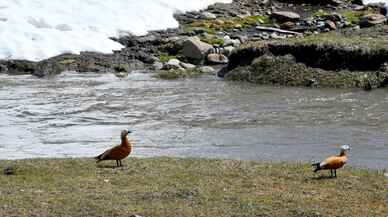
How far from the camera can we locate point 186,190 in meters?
11.9

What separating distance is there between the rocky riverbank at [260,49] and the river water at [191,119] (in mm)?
1273

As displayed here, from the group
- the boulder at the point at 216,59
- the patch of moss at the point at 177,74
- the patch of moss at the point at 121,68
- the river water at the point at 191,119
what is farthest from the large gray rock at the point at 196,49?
the river water at the point at 191,119

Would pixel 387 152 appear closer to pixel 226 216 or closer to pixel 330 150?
pixel 330 150

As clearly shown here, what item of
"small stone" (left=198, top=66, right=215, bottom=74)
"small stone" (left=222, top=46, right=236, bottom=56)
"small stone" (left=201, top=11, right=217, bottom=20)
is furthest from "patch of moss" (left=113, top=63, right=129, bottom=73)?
"small stone" (left=201, top=11, right=217, bottom=20)

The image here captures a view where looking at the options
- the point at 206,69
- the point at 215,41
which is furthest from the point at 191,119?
the point at 215,41

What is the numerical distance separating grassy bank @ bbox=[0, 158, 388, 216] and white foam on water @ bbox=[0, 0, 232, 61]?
21.9 m

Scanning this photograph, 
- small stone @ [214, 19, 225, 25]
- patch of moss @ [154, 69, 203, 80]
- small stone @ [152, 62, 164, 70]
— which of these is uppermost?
small stone @ [214, 19, 225, 25]

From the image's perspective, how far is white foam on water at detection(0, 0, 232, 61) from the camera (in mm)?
35938

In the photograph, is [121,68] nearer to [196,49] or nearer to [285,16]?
[196,49]

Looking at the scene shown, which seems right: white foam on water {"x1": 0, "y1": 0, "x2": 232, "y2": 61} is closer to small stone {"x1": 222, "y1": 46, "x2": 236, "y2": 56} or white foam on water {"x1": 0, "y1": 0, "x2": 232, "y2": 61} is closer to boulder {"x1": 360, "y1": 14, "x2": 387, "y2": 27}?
small stone {"x1": 222, "y1": 46, "x2": 236, "y2": 56}

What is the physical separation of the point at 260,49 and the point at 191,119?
8724mm

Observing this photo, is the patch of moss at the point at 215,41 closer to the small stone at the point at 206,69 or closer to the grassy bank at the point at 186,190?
the small stone at the point at 206,69

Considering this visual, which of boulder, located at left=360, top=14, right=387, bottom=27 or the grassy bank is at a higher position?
boulder, located at left=360, top=14, right=387, bottom=27

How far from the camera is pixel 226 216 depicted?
10688mm
